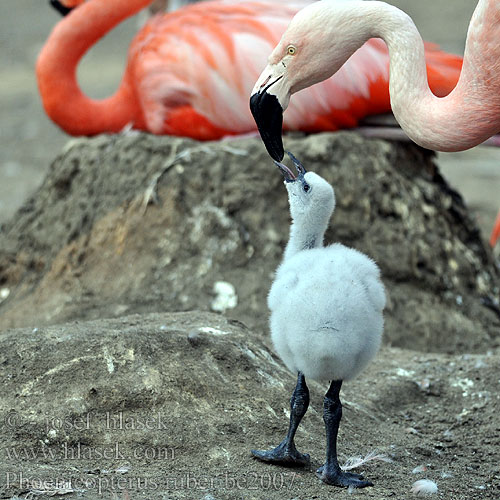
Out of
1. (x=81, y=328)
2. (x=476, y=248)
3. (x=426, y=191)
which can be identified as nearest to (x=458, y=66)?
(x=426, y=191)

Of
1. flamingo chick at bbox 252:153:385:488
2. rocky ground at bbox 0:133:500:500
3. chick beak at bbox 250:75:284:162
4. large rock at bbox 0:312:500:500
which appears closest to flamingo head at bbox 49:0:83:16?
rocky ground at bbox 0:133:500:500

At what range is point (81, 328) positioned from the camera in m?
3.50

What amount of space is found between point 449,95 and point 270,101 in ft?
2.11

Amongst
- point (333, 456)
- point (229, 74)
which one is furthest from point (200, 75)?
point (333, 456)

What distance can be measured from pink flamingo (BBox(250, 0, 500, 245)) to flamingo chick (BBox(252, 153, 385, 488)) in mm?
421

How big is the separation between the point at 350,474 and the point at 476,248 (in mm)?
2864

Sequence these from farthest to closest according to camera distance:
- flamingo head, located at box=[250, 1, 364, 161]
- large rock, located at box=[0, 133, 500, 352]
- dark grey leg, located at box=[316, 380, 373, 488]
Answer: large rock, located at box=[0, 133, 500, 352] → flamingo head, located at box=[250, 1, 364, 161] → dark grey leg, located at box=[316, 380, 373, 488]

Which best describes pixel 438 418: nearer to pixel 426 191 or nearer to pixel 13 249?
pixel 426 191

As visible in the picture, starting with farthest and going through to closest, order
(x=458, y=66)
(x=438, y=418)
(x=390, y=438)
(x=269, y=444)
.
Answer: (x=458, y=66), (x=438, y=418), (x=390, y=438), (x=269, y=444)

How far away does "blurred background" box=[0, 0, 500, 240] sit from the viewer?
8523 millimetres

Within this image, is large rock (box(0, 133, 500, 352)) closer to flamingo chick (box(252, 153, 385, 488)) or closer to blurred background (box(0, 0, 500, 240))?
flamingo chick (box(252, 153, 385, 488))

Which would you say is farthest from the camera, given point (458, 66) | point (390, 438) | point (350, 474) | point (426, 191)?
point (426, 191)

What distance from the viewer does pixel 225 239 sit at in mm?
4805

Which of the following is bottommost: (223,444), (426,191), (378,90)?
(426,191)
